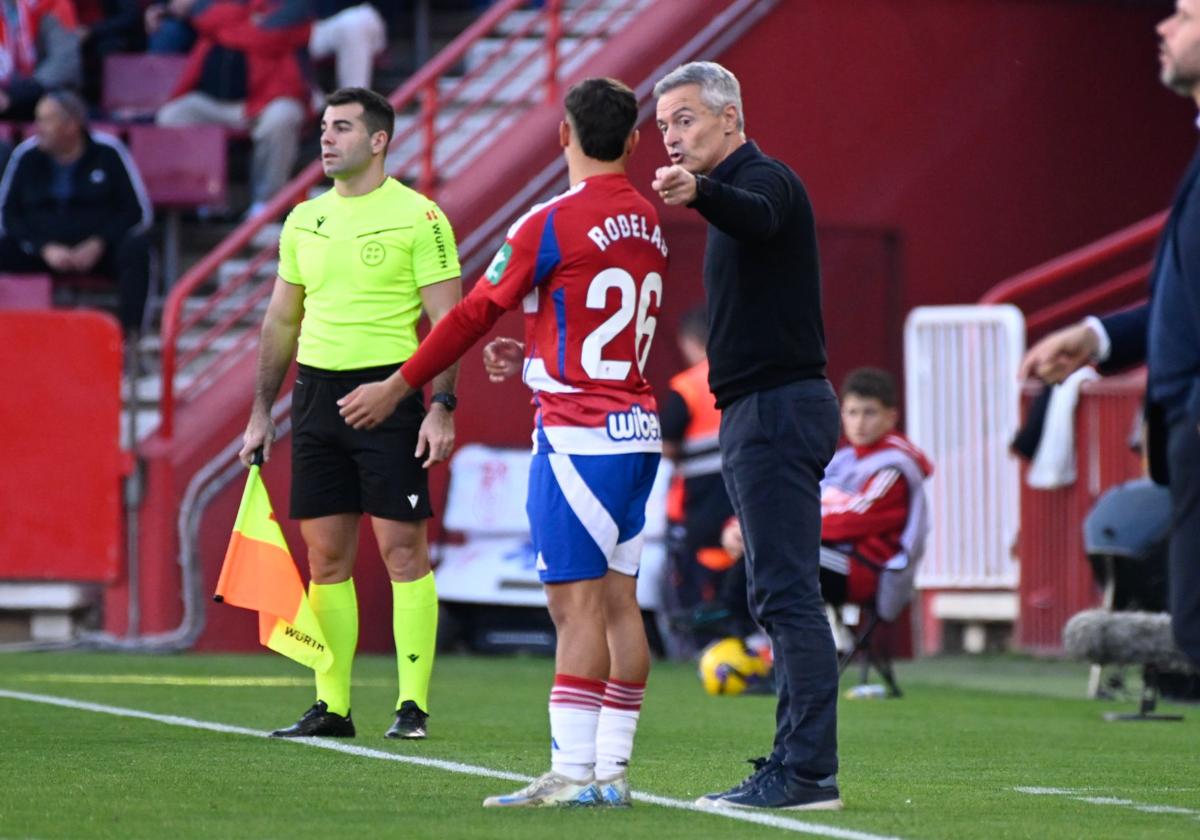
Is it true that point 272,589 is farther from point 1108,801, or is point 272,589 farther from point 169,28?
point 169,28

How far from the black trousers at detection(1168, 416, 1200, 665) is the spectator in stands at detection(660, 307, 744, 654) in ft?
25.7

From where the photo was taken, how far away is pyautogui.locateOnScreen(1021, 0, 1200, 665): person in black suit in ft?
17.7

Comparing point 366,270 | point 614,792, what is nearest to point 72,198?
point 366,270

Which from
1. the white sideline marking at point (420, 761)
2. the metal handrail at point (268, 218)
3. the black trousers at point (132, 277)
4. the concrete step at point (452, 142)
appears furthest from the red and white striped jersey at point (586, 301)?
the concrete step at point (452, 142)

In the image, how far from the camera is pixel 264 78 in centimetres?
1727

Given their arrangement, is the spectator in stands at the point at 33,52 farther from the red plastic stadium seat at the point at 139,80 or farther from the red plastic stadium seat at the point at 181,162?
the red plastic stadium seat at the point at 181,162

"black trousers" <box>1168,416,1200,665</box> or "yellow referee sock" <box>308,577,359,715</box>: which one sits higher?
"black trousers" <box>1168,416,1200,665</box>

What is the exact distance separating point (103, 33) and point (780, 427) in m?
12.4

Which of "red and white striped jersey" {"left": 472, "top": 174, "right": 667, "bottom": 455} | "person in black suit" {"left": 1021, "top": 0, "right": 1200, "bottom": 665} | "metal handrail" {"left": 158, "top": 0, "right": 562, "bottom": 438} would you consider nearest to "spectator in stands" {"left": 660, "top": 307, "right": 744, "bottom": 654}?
"metal handrail" {"left": 158, "top": 0, "right": 562, "bottom": 438}

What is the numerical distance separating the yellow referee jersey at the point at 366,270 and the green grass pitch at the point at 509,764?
1.35m

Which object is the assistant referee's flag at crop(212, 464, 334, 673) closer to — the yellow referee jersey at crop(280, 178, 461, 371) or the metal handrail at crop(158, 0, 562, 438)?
the yellow referee jersey at crop(280, 178, 461, 371)

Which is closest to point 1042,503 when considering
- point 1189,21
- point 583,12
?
point 583,12

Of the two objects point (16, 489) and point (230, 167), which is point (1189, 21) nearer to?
point (16, 489)

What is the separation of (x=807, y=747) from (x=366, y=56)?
11.9 metres
